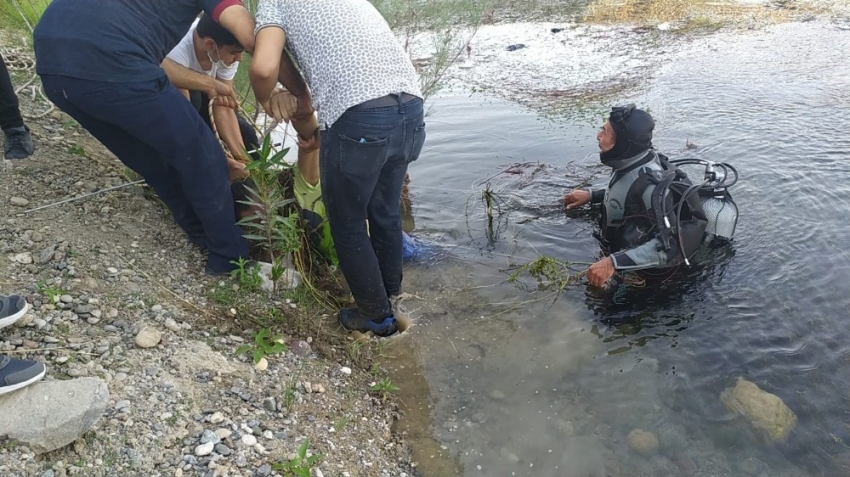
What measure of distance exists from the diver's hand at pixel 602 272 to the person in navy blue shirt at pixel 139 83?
2480mm

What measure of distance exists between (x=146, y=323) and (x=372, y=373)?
1240mm

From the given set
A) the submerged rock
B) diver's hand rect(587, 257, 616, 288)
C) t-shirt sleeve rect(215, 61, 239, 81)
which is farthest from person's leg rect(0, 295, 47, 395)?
diver's hand rect(587, 257, 616, 288)

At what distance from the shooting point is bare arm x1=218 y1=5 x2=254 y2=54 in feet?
8.82

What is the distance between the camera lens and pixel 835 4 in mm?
12141

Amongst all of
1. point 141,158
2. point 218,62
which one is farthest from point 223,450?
point 218,62

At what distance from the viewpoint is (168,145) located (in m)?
2.92

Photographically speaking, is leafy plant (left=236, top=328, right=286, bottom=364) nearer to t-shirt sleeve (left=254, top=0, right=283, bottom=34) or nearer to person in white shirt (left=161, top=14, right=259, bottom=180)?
Answer: person in white shirt (left=161, top=14, right=259, bottom=180)

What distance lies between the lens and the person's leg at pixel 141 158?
2770 millimetres

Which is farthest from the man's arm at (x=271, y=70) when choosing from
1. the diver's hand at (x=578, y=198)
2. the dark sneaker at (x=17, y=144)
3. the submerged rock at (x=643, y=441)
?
the diver's hand at (x=578, y=198)

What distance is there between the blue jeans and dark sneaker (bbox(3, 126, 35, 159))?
7.95 feet

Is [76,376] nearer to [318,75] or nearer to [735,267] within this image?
[318,75]

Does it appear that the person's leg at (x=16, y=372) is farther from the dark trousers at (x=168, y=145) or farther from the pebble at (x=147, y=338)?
the dark trousers at (x=168, y=145)

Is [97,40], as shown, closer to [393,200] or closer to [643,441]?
[393,200]

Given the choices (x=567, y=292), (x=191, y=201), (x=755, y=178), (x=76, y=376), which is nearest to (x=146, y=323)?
(x=76, y=376)
